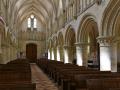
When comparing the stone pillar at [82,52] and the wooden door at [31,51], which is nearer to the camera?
the stone pillar at [82,52]

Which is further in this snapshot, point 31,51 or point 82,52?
point 31,51

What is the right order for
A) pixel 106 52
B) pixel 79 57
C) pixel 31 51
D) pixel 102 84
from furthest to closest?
pixel 31 51
pixel 79 57
pixel 106 52
pixel 102 84

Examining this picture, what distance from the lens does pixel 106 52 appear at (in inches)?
492

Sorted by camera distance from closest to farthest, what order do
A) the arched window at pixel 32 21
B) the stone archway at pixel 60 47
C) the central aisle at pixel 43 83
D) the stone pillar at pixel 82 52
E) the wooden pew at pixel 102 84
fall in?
the wooden pew at pixel 102 84, the central aisle at pixel 43 83, the stone pillar at pixel 82 52, the stone archway at pixel 60 47, the arched window at pixel 32 21

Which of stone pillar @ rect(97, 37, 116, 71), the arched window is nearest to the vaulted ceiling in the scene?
the arched window

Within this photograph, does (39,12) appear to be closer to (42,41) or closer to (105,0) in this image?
(42,41)

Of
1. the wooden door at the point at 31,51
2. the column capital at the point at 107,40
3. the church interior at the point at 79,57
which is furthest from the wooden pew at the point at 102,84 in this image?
the wooden door at the point at 31,51

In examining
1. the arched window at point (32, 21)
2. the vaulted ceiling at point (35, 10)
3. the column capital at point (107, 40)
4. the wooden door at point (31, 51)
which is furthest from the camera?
the wooden door at point (31, 51)

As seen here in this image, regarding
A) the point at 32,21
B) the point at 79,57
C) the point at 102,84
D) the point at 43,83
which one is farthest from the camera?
the point at 32,21

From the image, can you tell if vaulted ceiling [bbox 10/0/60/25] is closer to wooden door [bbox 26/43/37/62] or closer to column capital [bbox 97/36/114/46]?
wooden door [bbox 26/43/37/62]

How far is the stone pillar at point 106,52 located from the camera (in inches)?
484

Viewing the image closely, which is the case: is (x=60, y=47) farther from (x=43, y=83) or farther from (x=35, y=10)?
(x=35, y=10)

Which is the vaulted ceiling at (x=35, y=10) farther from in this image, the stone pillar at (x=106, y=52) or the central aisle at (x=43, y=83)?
the stone pillar at (x=106, y=52)

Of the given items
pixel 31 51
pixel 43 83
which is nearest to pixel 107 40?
pixel 43 83
